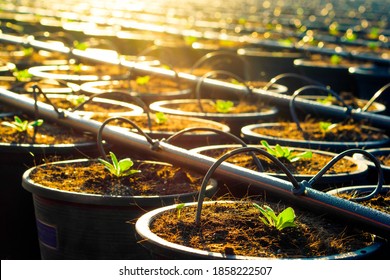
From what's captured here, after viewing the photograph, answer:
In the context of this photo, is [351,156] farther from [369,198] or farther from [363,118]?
[369,198]

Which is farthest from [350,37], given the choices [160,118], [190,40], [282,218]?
[282,218]

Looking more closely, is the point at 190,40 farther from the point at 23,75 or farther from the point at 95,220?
the point at 95,220

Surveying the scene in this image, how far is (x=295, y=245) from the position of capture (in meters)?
2.79

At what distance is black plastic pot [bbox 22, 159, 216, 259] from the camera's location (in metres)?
3.21

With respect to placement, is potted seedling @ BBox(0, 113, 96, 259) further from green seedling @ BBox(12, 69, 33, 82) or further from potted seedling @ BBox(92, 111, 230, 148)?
green seedling @ BBox(12, 69, 33, 82)

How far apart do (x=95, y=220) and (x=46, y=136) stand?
1378mm

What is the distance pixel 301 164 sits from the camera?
399 centimetres

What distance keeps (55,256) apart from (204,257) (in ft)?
3.44

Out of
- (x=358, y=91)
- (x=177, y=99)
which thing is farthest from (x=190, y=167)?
(x=358, y=91)

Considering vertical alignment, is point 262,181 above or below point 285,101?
above

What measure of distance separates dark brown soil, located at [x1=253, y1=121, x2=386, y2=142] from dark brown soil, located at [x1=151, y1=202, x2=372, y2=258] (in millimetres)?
1677

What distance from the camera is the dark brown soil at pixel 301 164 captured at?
3.86 meters

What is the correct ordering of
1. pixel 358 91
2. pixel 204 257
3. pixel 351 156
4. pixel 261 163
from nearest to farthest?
pixel 204 257
pixel 261 163
pixel 351 156
pixel 358 91

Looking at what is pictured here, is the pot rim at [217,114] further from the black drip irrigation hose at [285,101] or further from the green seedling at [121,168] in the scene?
the green seedling at [121,168]
